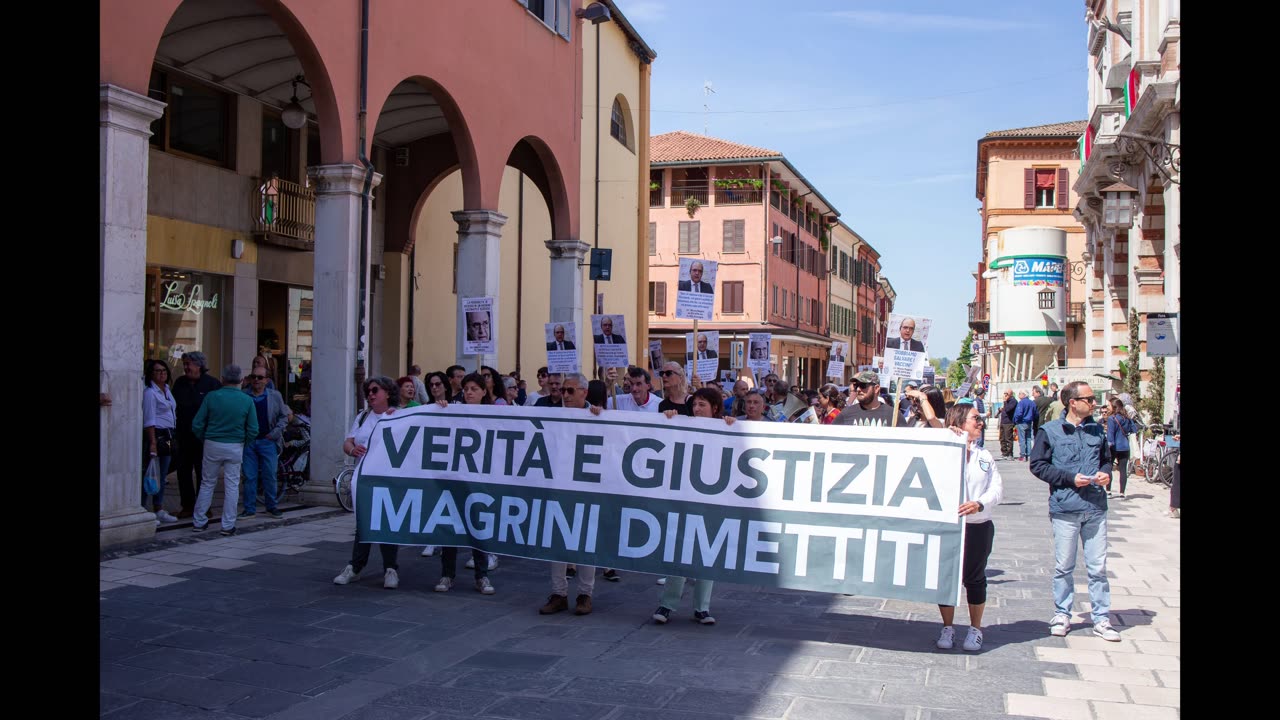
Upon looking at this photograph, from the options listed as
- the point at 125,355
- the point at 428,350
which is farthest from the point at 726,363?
the point at 125,355

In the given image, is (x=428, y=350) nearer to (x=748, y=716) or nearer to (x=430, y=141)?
(x=430, y=141)

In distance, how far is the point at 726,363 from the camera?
59.2 meters

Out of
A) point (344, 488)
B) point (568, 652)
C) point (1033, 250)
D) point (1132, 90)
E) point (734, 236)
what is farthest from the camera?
point (1033, 250)

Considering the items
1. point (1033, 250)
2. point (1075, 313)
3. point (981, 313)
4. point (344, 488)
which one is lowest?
point (344, 488)

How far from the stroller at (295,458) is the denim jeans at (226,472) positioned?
2462 millimetres

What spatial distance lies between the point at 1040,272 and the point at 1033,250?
123 centimetres

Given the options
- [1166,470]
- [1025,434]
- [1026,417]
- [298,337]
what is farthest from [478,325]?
[1025,434]

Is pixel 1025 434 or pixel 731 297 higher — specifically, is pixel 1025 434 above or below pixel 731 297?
below

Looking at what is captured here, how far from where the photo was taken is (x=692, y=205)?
53.1 metres

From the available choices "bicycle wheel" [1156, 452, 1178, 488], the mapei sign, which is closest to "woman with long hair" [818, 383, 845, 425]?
"bicycle wheel" [1156, 452, 1178, 488]

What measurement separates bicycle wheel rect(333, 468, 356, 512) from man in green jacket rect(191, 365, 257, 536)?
169cm

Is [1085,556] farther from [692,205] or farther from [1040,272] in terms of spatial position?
[1040,272]

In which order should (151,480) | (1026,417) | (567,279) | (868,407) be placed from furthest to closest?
(1026,417)
(567,279)
(151,480)
(868,407)
